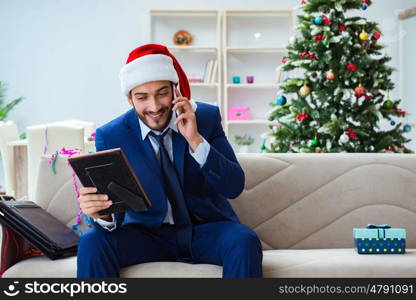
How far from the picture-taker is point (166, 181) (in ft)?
6.73

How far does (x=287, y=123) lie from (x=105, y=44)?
13.2 feet

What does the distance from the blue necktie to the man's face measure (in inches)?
2.9

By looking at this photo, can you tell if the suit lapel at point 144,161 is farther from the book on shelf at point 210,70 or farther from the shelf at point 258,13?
the shelf at point 258,13

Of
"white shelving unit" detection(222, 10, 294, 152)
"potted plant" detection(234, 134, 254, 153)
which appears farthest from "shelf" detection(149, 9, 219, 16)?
"potted plant" detection(234, 134, 254, 153)

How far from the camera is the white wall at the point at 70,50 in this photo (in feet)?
22.8

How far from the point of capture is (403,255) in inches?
82.4

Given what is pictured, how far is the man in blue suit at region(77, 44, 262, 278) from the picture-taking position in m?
1.85

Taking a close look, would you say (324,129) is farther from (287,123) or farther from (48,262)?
(48,262)

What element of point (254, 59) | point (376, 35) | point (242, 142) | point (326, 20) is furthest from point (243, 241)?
point (254, 59)

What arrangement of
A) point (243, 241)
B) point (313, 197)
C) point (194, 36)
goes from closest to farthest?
point (243, 241)
point (313, 197)
point (194, 36)

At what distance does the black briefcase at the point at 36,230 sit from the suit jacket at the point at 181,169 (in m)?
0.31

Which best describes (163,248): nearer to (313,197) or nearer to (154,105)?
(154,105)

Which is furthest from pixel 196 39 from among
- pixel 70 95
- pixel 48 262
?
pixel 48 262

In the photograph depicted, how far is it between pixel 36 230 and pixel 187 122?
72 cm
